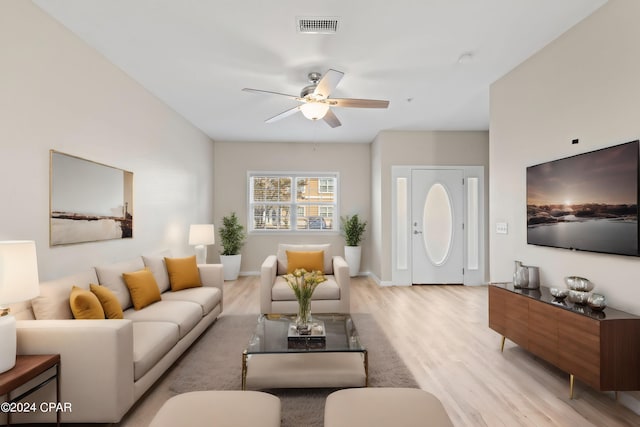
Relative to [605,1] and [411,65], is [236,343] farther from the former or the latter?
[605,1]

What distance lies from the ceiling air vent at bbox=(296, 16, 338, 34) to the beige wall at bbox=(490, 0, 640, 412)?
192cm

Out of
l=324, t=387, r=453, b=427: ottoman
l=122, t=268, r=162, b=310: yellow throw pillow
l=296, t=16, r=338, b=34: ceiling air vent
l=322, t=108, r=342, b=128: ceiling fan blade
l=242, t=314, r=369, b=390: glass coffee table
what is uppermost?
l=296, t=16, r=338, b=34: ceiling air vent

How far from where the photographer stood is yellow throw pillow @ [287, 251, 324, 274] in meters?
4.50

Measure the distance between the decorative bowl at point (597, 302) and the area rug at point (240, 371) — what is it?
4.36 ft

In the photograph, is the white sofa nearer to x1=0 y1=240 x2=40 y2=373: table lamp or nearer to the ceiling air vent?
x1=0 y1=240 x2=40 y2=373: table lamp

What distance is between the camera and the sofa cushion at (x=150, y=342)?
2.16m

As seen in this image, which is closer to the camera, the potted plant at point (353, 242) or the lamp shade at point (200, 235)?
the lamp shade at point (200, 235)

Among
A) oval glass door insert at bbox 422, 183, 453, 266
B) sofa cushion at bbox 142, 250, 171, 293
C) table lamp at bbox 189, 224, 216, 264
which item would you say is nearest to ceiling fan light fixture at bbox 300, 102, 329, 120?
sofa cushion at bbox 142, 250, 171, 293

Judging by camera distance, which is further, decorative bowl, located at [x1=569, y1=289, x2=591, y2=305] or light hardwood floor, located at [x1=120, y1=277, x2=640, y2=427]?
decorative bowl, located at [x1=569, y1=289, x2=591, y2=305]

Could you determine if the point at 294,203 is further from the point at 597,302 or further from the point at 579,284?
the point at 597,302

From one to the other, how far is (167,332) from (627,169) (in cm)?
342

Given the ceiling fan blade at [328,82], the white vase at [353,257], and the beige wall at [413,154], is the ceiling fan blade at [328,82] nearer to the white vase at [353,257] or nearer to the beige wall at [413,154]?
the beige wall at [413,154]

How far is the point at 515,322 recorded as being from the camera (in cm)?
292

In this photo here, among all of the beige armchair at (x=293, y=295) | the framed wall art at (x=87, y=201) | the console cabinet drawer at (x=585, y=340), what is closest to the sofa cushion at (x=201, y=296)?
the beige armchair at (x=293, y=295)
